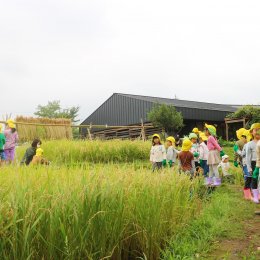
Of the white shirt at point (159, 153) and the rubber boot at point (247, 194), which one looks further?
the white shirt at point (159, 153)

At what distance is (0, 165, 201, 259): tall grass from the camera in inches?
112

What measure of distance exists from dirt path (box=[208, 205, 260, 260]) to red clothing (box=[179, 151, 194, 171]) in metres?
3.02

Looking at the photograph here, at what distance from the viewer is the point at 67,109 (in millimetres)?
46031

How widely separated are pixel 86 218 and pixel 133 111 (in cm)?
2199

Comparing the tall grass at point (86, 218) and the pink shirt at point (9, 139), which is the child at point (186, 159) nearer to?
the tall grass at point (86, 218)

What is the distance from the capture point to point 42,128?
16.0 m

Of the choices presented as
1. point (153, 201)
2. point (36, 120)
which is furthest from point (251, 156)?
point (36, 120)

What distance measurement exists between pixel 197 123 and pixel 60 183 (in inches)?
845

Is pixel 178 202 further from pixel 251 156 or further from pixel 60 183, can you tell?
pixel 251 156

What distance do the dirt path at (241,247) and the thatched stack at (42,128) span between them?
12058 mm

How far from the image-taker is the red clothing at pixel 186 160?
757 cm

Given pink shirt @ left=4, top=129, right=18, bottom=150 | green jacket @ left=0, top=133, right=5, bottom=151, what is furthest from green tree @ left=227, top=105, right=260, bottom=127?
green jacket @ left=0, top=133, right=5, bottom=151

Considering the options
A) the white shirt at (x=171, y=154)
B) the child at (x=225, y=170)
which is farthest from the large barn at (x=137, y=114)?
the child at (x=225, y=170)

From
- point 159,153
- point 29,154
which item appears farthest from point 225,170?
point 29,154
